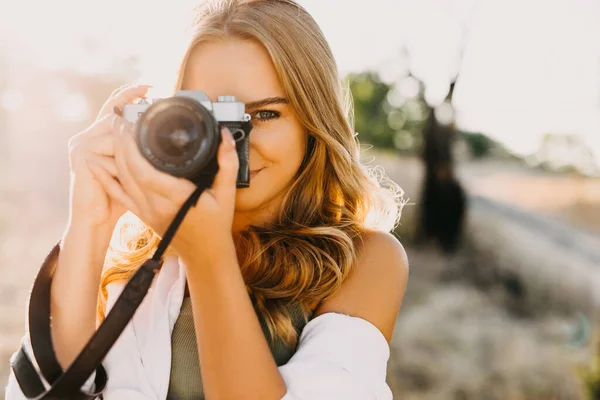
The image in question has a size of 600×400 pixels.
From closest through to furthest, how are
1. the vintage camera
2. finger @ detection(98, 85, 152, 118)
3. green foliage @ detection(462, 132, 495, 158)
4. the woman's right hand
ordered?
the vintage camera < the woman's right hand < finger @ detection(98, 85, 152, 118) < green foliage @ detection(462, 132, 495, 158)

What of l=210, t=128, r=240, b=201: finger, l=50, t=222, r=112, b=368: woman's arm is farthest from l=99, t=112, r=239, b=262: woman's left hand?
l=50, t=222, r=112, b=368: woman's arm

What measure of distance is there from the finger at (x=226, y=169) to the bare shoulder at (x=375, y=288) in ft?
1.13

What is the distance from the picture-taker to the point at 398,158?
19.3 ft

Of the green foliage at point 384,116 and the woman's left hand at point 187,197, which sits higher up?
the woman's left hand at point 187,197

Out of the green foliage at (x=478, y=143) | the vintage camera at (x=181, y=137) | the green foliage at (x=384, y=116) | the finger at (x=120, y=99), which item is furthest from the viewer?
the green foliage at (x=384, y=116)

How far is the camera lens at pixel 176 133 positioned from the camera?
113 centimetres

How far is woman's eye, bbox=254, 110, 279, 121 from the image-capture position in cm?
143

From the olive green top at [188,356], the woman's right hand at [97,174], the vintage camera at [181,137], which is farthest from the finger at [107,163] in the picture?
the olive green top at [188,356]

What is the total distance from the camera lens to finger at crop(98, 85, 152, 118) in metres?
0.25

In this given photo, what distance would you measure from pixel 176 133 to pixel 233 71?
12.8 inches

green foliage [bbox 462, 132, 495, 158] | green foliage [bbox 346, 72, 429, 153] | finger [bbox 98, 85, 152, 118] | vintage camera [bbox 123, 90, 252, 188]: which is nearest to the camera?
vintage camera [bbox 123, 90, 252, 188]

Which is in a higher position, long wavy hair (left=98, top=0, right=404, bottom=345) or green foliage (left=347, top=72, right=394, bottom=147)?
long wavy hair (left=98, top=0, right=404, bottom=345)

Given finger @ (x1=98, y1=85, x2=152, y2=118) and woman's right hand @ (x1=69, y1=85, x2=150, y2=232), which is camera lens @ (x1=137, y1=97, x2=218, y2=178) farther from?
finger @ (x1=98, y1=85, x2=152, y2=118)

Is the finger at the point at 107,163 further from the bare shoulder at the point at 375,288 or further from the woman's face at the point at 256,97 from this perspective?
the bare shoulder at the point at 375,288
